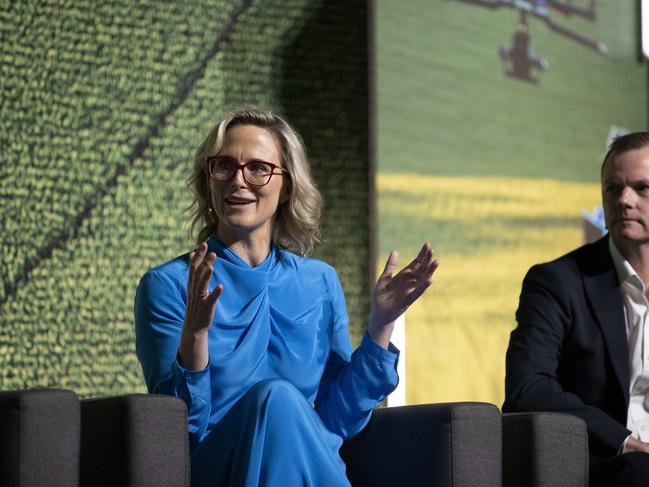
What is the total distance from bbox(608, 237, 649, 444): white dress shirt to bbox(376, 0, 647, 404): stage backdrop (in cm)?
132

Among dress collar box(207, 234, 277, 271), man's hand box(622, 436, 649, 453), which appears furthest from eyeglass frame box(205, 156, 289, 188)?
man's hand box(622, 436, 649, 453)

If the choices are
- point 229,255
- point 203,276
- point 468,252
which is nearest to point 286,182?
point 229,255

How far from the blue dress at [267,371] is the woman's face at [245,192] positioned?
68mm

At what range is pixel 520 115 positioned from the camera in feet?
14.2

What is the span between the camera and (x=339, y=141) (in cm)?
385

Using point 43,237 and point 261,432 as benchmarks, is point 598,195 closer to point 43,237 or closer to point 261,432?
point 43,237

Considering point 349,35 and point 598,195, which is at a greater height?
point 349,35

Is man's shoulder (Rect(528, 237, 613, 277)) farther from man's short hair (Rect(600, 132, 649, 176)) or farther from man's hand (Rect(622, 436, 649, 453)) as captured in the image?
man's hand (Rect(622, 436, 649, 453))

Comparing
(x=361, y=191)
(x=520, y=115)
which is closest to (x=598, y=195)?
(x=520, y=115)

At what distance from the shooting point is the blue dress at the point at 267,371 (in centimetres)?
205

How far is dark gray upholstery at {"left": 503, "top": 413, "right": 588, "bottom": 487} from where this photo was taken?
224 cm

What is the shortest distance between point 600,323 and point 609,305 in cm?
6

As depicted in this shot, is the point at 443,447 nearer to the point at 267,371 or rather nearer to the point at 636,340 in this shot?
the point at 267,371

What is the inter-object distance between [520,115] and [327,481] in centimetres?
256
